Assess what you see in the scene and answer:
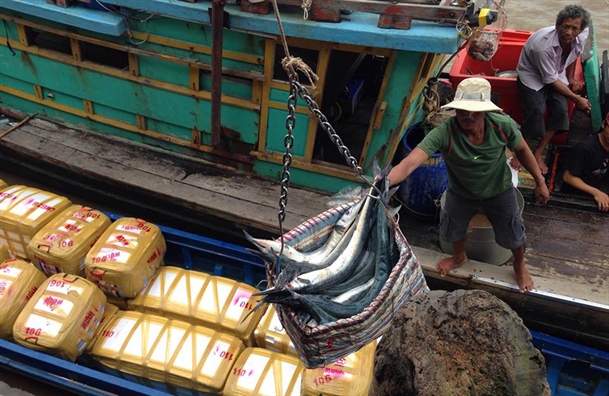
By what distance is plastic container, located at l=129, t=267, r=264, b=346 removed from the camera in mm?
3832

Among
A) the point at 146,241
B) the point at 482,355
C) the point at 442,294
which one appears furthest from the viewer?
the point at 146,241

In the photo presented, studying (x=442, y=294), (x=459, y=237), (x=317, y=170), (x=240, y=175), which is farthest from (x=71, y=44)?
(x=442, y=294)

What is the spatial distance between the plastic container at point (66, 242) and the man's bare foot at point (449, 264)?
A: 298cm

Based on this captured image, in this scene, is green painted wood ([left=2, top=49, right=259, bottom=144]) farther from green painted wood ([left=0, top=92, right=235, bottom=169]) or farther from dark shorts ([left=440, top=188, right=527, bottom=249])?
dark shorts ([left=440, top=188, right=527, bottom=249])

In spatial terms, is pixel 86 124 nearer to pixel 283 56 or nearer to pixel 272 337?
pixel 283 56

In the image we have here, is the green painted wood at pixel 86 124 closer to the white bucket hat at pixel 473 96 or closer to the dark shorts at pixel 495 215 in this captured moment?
the dark shorts at pixel 495 215

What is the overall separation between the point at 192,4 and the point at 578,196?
3.99 metres

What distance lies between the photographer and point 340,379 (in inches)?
128

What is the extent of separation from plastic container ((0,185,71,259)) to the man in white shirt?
175 inches

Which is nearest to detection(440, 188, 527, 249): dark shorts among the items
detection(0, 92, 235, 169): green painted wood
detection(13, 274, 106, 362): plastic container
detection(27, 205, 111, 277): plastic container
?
detection(0, 92, 235, 169): green painted wood

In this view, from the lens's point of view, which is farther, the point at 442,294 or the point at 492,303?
the point at 442,294

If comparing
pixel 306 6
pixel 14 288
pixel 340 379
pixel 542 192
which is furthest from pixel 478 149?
pixel 14 288

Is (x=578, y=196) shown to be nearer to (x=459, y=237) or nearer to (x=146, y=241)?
(x=459, y=237)

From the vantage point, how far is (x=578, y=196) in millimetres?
4660
